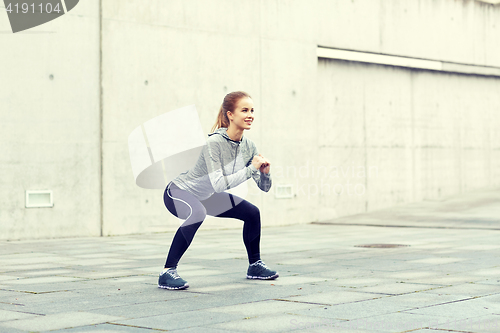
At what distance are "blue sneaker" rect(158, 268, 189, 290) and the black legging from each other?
0.07 m

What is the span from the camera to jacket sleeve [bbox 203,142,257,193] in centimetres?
557

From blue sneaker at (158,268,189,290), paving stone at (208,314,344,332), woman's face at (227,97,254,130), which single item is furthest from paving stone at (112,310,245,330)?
woman's face at (227,97,254,130)

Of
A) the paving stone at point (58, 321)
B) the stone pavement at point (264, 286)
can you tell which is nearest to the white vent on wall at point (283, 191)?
the stone pavement at point (264, 286)

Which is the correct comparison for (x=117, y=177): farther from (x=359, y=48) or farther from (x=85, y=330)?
(x=85, y=330)

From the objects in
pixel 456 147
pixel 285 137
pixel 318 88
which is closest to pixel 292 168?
pixel 285 137

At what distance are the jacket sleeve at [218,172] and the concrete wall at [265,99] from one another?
6.41m

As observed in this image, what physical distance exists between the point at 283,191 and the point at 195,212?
9.01 metres

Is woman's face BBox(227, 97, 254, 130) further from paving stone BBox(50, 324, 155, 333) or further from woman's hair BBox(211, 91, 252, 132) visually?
paving stone BBox(50, 324, 155, 333)

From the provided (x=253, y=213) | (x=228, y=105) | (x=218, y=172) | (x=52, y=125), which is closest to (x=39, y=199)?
(x=52, y=125)

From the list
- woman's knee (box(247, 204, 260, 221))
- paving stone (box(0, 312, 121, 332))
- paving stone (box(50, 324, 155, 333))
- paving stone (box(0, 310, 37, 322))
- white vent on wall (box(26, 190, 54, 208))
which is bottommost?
paving stone (box(50, 324, 155, 333))

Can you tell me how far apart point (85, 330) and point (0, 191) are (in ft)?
24.7

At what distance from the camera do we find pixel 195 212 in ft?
18.8

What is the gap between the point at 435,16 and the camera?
17547 mm

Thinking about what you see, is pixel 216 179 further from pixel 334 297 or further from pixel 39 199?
pixel 39 199
